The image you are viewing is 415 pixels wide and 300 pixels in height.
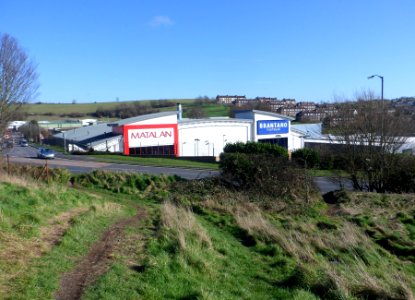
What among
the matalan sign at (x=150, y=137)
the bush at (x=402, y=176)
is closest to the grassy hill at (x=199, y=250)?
the bush at (x=402, y=176)

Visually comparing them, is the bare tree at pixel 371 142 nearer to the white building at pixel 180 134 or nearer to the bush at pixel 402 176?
the bush at pixel 402 176

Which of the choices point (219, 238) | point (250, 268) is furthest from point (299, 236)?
point (250, 268)

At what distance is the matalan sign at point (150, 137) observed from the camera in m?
58.2

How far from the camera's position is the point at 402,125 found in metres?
23.0

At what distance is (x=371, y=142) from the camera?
2262 cm

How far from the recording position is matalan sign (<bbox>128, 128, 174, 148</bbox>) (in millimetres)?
58241

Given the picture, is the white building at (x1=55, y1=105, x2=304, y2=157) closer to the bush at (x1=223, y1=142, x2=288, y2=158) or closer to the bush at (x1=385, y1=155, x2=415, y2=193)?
the bush at (x1=223, y1=142, x2=288, y2=158)

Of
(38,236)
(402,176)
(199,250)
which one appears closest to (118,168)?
(402,176)

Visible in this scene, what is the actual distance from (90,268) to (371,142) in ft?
60.3

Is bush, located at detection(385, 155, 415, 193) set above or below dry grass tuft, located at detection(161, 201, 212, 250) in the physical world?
below

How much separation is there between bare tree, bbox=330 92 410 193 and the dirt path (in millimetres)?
15555

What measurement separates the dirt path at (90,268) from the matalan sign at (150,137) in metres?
48.7

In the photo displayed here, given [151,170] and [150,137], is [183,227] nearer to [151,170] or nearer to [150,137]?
[151,170]

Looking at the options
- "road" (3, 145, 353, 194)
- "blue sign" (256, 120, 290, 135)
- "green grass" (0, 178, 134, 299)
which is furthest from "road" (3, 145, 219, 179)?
"blue sign" (256, 120, 290, 135)
